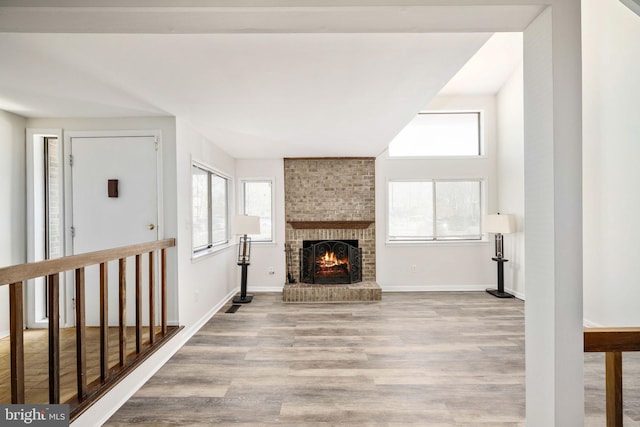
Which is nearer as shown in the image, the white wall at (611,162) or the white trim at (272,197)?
the white wall at (611,162)

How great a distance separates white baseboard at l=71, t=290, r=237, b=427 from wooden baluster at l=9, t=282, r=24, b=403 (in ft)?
1.51

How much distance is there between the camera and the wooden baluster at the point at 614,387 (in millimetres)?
1155

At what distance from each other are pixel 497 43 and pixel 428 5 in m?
4.71

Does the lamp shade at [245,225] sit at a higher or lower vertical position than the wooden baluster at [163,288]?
higher

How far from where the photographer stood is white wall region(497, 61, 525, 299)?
5527 mm

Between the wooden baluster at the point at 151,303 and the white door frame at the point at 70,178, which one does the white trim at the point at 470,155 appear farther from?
the wooden baluster at the point at 151,303

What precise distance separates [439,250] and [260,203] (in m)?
3.23

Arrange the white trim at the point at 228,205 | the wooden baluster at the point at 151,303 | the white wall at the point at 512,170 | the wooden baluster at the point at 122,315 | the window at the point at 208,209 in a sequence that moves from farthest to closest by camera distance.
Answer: the white wall at the point at 512,170, the window at the point at 208,209, the white trim at the point at 228,205, the wooden baluster at the point at 151,303, the wooden baluster at the point at 122,315

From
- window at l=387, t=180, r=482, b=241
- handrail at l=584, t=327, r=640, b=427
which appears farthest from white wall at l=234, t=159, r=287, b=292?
handrail at l=584, t=327, r=640, b=427

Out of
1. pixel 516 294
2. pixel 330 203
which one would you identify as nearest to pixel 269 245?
pixel 330 203

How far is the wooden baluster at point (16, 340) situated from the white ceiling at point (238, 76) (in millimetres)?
1214

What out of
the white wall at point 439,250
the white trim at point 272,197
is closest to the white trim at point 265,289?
the white trim at point 272,197

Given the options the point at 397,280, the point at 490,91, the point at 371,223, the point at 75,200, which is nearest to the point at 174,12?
the point at 75,200

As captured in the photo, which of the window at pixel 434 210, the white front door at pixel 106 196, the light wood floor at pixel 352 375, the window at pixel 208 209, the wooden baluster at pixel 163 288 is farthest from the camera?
the window at pixel 434 210
